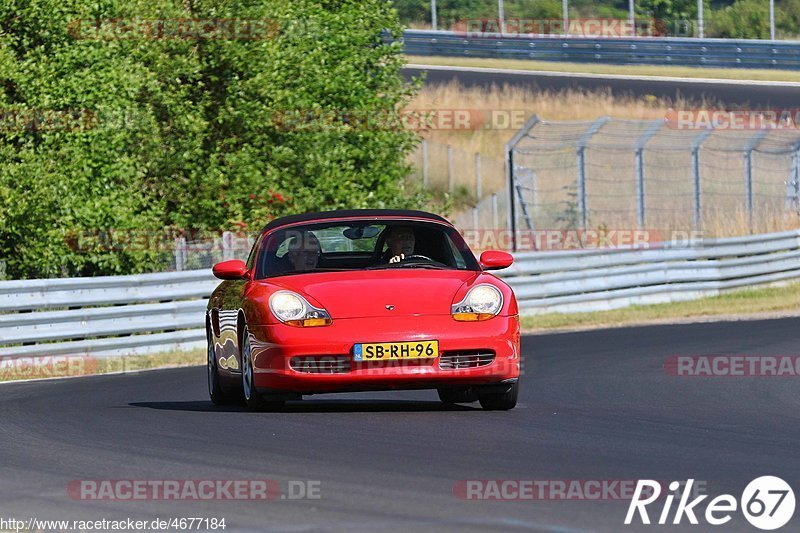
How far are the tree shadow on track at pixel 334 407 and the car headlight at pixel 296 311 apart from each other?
2.70 ft

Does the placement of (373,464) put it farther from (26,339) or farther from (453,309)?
(26,339)

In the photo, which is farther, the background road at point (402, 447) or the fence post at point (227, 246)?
the fence post at point (227, 246)

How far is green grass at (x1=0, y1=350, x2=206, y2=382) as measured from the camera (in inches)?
635

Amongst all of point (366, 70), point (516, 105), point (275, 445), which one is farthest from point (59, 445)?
point (516, 105)

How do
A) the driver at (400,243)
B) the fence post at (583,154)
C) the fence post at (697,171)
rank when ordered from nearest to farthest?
the driver at (400,243) → the fence post at (583,154) → the fence post at (697,171)

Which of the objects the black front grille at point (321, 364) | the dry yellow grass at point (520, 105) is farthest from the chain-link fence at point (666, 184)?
the black front grille at point (321, 364)

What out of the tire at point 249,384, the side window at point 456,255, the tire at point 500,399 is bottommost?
the tire at point 500,399

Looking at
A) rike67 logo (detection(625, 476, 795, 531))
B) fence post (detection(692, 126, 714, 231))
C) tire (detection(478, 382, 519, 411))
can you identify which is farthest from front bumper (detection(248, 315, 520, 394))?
fence post (detection(692, 126, 714, 231))

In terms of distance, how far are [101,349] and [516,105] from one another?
29031 mm

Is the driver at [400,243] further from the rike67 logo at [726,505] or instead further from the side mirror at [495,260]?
the rike67 logo at [726,505]

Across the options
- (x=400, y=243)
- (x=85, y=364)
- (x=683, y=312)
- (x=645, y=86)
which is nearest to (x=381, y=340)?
(x=400, y=243)

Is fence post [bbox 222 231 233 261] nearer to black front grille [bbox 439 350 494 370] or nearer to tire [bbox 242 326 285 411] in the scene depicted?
tire [bbox 242 326 285 411]

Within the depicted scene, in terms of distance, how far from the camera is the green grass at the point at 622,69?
4688 centimetres

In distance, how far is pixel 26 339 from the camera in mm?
16484
